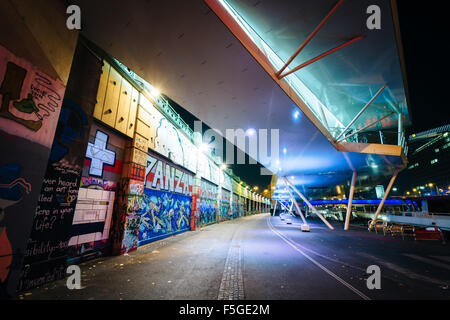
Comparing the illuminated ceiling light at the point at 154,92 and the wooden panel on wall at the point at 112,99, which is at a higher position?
the illuminated ceiling light at the point at 154,92

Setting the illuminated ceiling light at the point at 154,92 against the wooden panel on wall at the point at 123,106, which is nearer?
the wooden panel on wall at the point at 123,106

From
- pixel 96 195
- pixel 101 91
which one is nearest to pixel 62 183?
pixel 96 195

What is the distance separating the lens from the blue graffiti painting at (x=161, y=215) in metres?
9.02

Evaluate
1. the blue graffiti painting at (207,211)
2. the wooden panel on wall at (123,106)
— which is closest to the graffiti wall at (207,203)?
the blue graffiti painting at (207,211)

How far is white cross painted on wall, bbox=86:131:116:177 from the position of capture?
6389mm

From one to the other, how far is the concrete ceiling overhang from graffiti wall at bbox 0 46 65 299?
→ 275 cm

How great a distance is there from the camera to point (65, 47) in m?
4.85

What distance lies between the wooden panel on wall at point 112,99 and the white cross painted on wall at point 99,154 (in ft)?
2.14

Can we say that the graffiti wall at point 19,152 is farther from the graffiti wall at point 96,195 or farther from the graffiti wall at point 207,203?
the graffiti wall at point 207,203

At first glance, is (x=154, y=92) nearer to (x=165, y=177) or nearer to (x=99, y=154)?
(x=99, y=154)

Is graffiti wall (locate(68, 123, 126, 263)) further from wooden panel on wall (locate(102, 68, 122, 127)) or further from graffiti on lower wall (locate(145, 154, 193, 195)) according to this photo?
graffiti on lower wall (locate(145, 154, 193, 195))

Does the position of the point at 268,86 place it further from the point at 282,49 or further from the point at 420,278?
the point at 420,278

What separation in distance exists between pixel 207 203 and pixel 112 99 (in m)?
15.2
